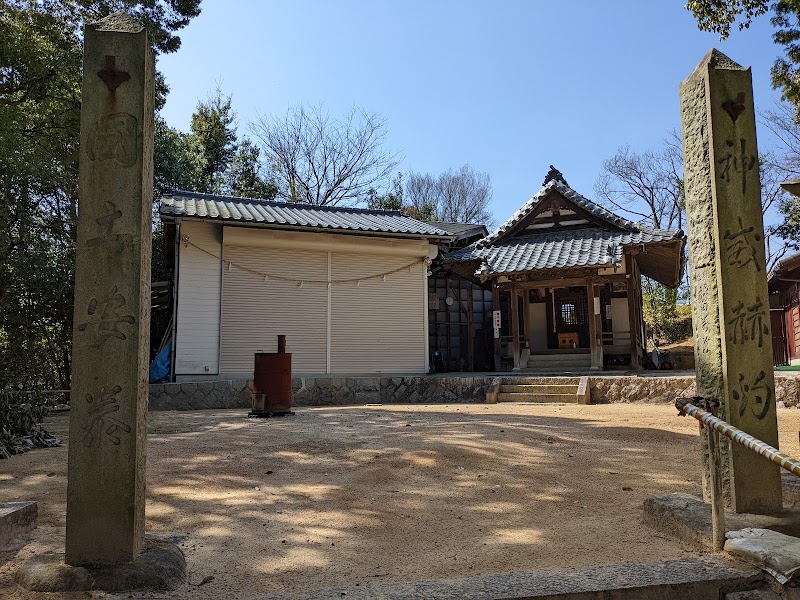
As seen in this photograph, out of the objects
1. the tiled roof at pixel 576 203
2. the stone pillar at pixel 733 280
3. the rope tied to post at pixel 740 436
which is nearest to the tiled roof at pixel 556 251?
the tiled roof at pixel 576 203

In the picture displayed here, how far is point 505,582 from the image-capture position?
2.80m

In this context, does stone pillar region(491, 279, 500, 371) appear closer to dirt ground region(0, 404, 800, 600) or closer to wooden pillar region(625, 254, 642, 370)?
wooden pillar region(625, 254, 642, 370)

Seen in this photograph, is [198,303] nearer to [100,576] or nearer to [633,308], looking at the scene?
[100,576]

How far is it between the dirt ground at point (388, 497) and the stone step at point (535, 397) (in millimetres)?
4593

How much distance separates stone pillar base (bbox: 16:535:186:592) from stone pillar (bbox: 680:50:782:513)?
11.4 ft

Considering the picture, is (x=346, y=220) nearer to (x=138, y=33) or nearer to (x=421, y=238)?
(x=421, y=238)

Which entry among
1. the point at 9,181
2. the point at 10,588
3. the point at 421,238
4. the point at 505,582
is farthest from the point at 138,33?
the point at 421,238

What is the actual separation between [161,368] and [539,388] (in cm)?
887

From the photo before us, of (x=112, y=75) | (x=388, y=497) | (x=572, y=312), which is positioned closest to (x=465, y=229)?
(x=572, y=312)

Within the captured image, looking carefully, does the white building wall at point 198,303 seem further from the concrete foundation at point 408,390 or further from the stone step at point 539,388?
the stone step at point 539,388

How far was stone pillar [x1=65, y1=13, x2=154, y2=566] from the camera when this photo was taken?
2.91m

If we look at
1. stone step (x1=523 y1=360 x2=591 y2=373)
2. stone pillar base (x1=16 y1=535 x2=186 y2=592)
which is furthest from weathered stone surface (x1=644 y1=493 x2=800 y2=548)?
stone step (x1=523 y1=360 x2=591 y2=373)

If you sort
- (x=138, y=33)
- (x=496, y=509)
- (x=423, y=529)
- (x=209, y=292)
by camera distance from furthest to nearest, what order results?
1. (x=209, y=292)
2. (x=496, y=509)
3. (x=423, y=529)
4. (x=138, y=33)

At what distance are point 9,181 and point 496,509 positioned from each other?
1225 cm
